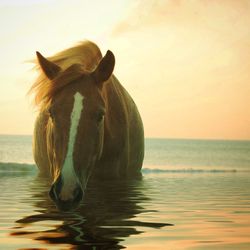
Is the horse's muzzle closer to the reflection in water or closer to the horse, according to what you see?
the horse

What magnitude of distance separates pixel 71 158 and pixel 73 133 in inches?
9.7

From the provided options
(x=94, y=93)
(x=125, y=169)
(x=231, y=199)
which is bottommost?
(x=231, y=199)

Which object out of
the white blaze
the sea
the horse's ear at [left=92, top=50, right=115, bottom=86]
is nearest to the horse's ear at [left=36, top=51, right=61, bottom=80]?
the horse's ear at [left=92, top=50, right=115, bottom=86]

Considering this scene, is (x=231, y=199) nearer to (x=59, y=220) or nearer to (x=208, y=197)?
(x=208, y=197)

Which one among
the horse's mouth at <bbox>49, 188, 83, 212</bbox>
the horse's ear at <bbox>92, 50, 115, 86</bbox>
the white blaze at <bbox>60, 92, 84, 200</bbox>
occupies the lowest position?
the horse's mouth at <bbox>49, 188, 83, 212</bbox>

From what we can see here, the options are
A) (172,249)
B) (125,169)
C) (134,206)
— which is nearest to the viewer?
(172,249)

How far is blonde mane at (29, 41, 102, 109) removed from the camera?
5.50m

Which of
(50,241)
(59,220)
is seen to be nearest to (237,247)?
(50,241)

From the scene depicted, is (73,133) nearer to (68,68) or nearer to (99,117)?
(99,117)

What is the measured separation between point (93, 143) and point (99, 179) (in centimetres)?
166

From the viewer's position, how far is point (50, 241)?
13.3 feet

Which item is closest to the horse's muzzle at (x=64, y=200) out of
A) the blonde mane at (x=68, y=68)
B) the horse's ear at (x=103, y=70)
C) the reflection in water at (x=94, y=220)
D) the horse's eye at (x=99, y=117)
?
the reflection in water at (x=94, y=220)

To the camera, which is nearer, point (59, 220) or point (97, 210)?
point (59, 220)

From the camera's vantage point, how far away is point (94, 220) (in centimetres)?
523
